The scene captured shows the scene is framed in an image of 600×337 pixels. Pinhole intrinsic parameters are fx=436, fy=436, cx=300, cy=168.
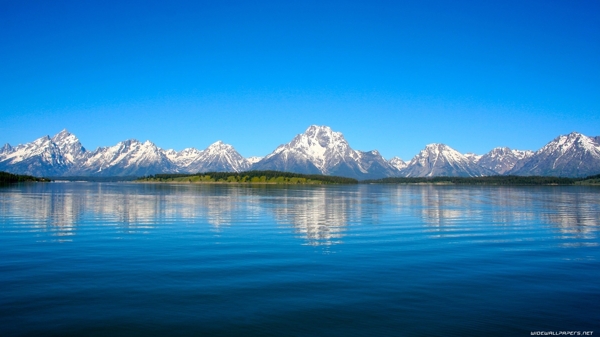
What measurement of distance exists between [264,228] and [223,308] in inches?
929

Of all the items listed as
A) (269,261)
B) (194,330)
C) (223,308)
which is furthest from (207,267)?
(194,330)

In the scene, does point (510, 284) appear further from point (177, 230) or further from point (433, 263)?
point (177, 230)

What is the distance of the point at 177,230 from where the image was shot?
37656mm

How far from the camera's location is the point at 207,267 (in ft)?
73.5

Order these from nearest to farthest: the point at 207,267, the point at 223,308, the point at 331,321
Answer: the point at 331,321 → the point at 223,308 → the point at 207,267

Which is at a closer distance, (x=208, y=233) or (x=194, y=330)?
(x=194, y=330)

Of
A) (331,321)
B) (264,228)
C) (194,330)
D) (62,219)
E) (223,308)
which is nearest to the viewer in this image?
(194,330)

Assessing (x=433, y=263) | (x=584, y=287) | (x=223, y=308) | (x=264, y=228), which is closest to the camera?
(x=223, y=308)

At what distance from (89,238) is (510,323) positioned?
93.3 ft

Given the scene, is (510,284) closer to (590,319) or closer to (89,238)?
(590,319)

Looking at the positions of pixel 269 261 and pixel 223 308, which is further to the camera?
pixel 269 261

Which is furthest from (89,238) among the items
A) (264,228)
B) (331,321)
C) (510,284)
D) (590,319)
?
(590,319)

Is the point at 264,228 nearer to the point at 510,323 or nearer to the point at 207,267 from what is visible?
the point at 207,267

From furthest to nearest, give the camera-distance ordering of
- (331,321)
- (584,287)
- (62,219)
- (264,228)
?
(62,219) → (264,228) → (584,287) → (331,321)
